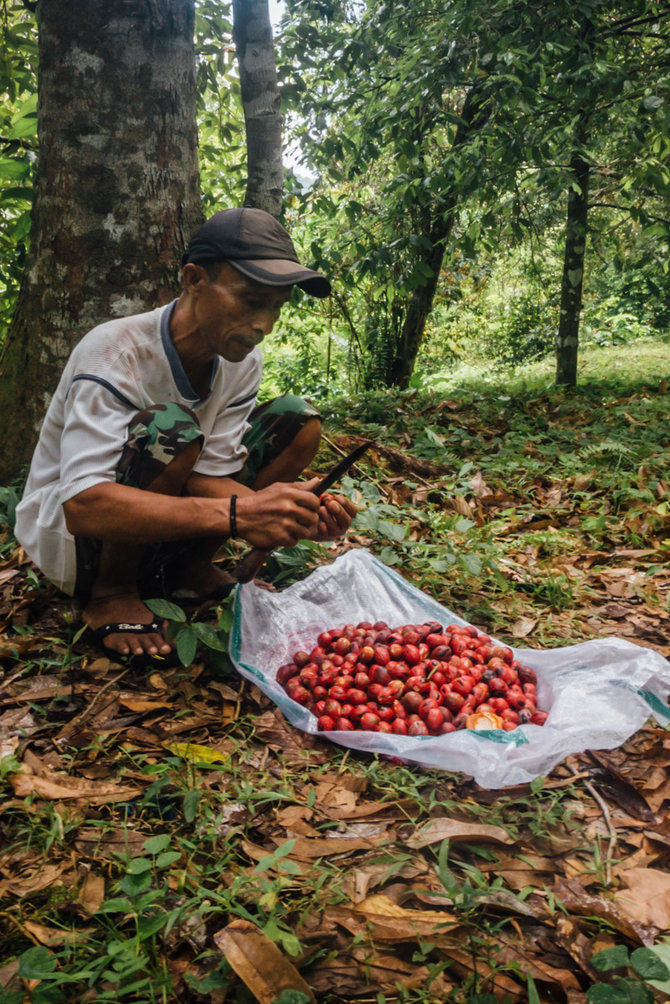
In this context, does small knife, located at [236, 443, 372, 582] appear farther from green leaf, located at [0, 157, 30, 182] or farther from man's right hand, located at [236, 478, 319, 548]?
green leaf, located at [0, 157, 30, 182]

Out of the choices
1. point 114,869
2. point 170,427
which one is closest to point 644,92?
point 170,427

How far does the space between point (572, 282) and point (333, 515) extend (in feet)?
18.4

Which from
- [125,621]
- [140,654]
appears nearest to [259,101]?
[125,621]

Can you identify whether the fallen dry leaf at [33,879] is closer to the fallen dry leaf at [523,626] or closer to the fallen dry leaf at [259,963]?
the fallen dry leaf at [259,963]

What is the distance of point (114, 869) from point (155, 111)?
2729 mm

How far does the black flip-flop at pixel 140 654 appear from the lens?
2.17 metres

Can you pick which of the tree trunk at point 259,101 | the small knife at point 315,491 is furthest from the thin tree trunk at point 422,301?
the small knife at point 315,491

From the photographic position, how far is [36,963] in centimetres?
118

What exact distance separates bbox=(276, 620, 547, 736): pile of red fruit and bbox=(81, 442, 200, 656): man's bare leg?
17.0 inches

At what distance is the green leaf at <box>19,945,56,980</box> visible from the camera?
1.16 metres

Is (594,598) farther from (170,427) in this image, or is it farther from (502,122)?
(502,122)

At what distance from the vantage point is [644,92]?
13.2 ft

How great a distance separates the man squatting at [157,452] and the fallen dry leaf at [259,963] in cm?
97

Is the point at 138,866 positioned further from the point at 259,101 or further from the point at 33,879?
the point at 259,101
